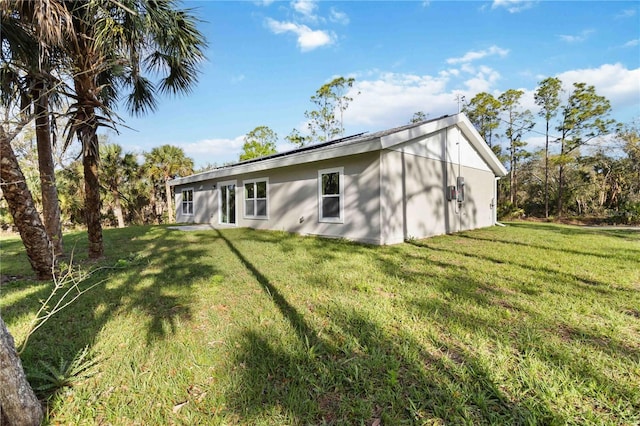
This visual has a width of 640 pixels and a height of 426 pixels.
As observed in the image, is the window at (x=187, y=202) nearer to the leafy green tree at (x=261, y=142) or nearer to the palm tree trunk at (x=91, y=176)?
the palm tree trunk at (x=91, y=176)

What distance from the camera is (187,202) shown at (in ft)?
54.9

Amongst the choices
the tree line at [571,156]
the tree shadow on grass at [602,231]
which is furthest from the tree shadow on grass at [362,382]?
the tree line at [571,156]

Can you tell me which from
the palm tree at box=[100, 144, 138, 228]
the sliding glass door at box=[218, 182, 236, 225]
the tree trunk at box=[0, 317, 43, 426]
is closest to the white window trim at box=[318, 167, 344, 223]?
the sliding glass door at box=[218, 182, 236, 225]

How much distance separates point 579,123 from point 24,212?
2856cm

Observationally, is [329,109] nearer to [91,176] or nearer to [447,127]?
[447,127]

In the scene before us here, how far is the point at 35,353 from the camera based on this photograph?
2.51 metres

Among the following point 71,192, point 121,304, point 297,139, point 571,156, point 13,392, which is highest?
point 297,139

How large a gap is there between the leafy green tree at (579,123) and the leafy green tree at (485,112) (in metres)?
4.61

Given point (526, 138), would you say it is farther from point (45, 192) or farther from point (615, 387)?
point (45, 192)

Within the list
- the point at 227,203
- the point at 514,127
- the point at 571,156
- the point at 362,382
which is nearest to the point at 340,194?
the point at 362,382

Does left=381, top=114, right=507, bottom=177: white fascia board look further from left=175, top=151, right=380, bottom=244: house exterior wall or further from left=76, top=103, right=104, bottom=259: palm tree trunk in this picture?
left=76, top=103, right=104, bottom=259: palm tree trunk

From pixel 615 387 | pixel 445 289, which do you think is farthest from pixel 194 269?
pixel 615 387

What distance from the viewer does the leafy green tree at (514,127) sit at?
2320 centimetres

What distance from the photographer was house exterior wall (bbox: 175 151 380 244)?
7.80 metres
